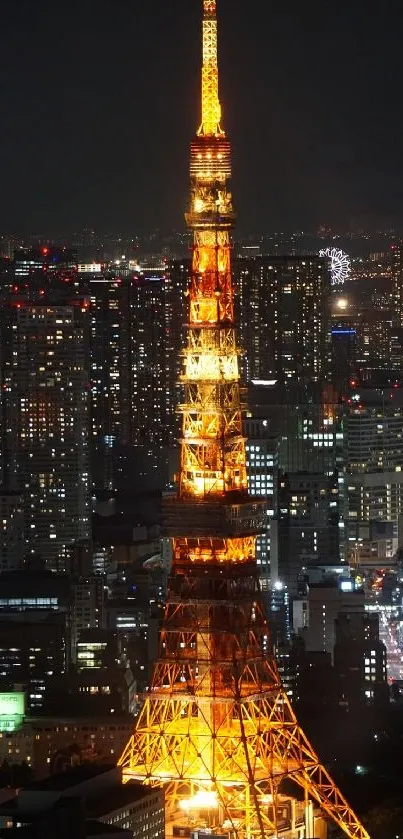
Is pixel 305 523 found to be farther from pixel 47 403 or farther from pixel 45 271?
pixel 45 271

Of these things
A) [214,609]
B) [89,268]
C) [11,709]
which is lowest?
[11,709]

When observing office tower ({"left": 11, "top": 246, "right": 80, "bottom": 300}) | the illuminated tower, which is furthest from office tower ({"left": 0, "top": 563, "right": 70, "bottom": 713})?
office tower ({"left": 11, "top": 246, "right": 80, "bottom": 300})

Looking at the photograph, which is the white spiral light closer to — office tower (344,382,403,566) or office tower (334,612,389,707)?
office tower (344,382,403,566)

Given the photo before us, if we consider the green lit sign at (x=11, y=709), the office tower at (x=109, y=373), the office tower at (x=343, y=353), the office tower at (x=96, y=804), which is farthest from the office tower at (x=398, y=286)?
the office tower at (x=96, y=804)

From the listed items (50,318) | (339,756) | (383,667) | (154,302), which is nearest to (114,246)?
(154,302)

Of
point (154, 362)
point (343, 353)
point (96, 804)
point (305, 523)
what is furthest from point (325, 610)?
point (343, 353)

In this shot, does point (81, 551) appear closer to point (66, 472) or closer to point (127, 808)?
point (66, 472)
